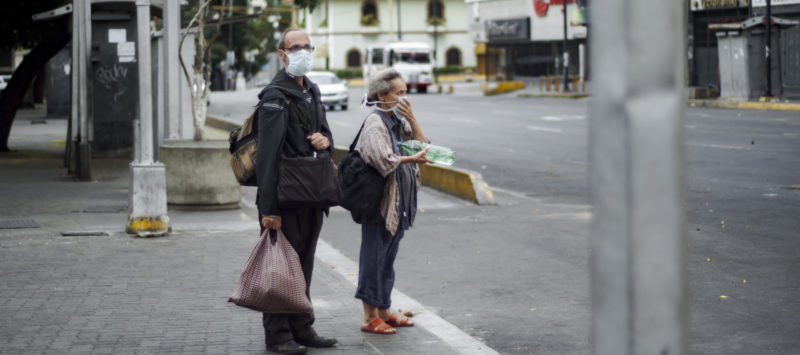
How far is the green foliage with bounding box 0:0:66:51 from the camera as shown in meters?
21.7

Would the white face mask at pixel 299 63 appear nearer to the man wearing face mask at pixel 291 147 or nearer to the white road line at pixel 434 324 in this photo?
the man wearing face mask at pixel 291 147

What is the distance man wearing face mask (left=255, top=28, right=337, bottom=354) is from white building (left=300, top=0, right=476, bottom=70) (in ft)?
280

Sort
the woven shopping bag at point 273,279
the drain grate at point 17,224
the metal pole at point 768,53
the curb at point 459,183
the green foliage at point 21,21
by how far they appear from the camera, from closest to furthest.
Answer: the woven shopping bag at point 273,279 < the drain grate at point 17,224 < the curb at point 459,183 < the green foliage at point 21,21 < the metal pole at point 768,53

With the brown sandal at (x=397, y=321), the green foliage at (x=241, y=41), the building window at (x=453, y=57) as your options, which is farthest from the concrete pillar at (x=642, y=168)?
the building window at (x=453, y=57)

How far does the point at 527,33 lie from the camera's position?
6656 centimetres

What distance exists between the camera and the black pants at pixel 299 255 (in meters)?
5.87

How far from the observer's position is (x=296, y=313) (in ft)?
19.3

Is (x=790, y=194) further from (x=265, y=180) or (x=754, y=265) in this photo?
(x=265, y=180)

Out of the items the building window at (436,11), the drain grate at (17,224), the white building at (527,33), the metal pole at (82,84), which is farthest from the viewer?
the building window at (436,11)

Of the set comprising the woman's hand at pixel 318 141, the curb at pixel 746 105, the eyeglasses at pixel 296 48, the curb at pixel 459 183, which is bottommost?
the curb at pixel 459 183

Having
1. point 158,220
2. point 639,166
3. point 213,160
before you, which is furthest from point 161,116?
point 639,166

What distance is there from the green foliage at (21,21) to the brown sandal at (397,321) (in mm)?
17060

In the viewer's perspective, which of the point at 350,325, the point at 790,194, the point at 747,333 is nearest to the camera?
the point at 747,333

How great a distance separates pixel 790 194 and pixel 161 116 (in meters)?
8.78
